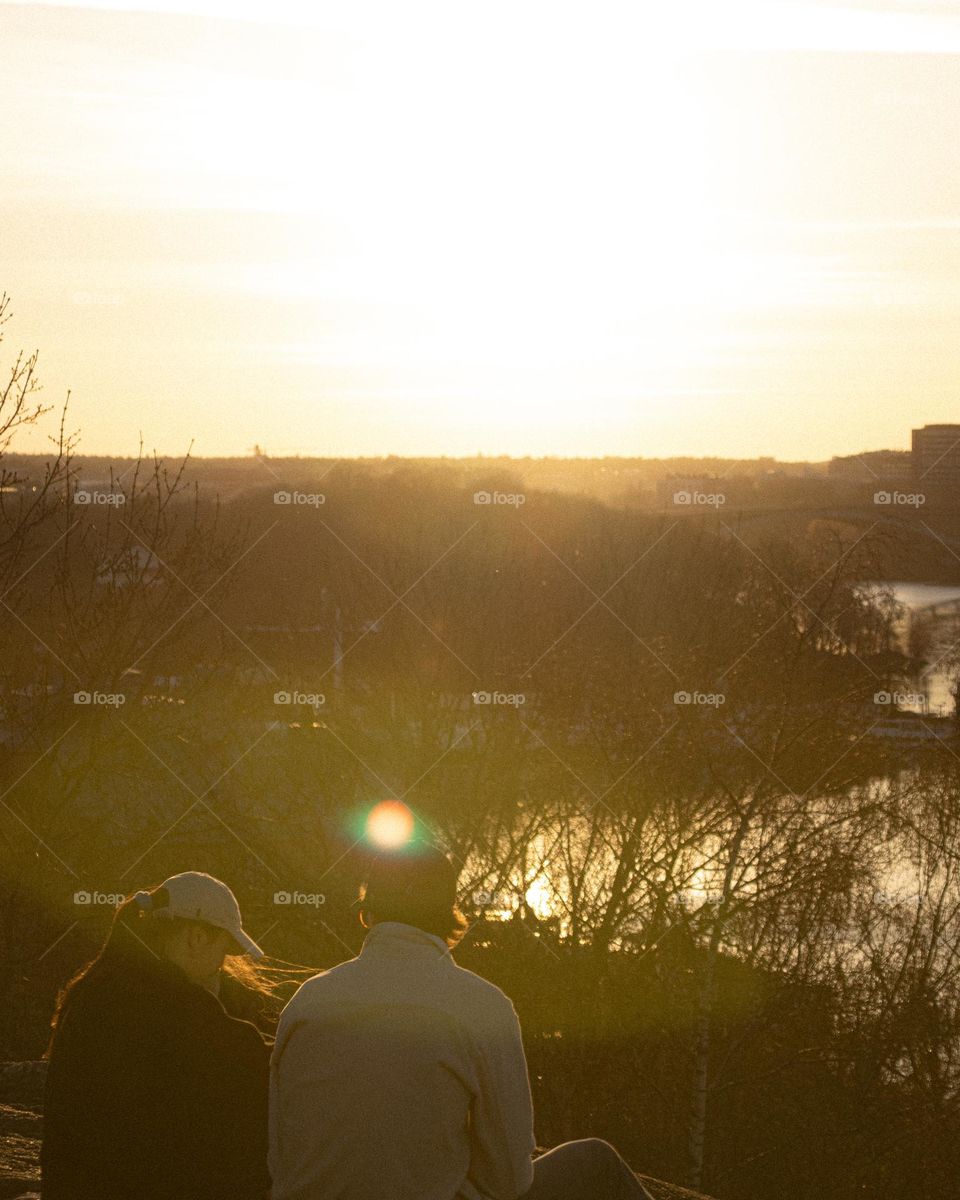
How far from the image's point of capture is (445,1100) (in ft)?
11.4

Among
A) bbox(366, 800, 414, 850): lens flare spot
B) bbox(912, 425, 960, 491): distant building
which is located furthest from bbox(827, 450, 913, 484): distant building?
bbox(366, 800, 414, 850): lens flare spot

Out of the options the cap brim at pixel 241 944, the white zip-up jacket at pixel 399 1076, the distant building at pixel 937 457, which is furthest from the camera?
the distant building at pixel 937 457

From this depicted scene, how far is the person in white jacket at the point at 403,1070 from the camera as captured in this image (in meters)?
3.44

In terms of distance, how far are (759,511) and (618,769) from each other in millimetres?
18075

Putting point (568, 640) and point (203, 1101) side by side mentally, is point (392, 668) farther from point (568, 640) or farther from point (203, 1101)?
point (203, 1101)

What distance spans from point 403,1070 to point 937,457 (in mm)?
30948

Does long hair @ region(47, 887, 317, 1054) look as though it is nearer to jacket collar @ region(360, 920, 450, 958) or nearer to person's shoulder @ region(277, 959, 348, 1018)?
person's shoulder @ region(277, 959, 348, 1018)

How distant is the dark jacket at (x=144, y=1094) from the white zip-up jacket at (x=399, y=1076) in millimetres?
164

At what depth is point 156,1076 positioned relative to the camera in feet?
11.6

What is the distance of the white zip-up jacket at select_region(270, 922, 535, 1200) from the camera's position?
344cm

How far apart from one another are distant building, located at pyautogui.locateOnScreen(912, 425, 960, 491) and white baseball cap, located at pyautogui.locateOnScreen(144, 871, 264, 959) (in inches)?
1107

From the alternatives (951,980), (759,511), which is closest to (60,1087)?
(951,980)

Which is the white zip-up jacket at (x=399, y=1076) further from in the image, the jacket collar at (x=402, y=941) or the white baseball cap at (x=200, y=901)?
the white baseball cap at (x=200, y=901)

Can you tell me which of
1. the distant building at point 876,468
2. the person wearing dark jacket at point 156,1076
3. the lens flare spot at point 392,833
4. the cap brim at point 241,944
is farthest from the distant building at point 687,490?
the person wearing dark jacket at point 156,1076
